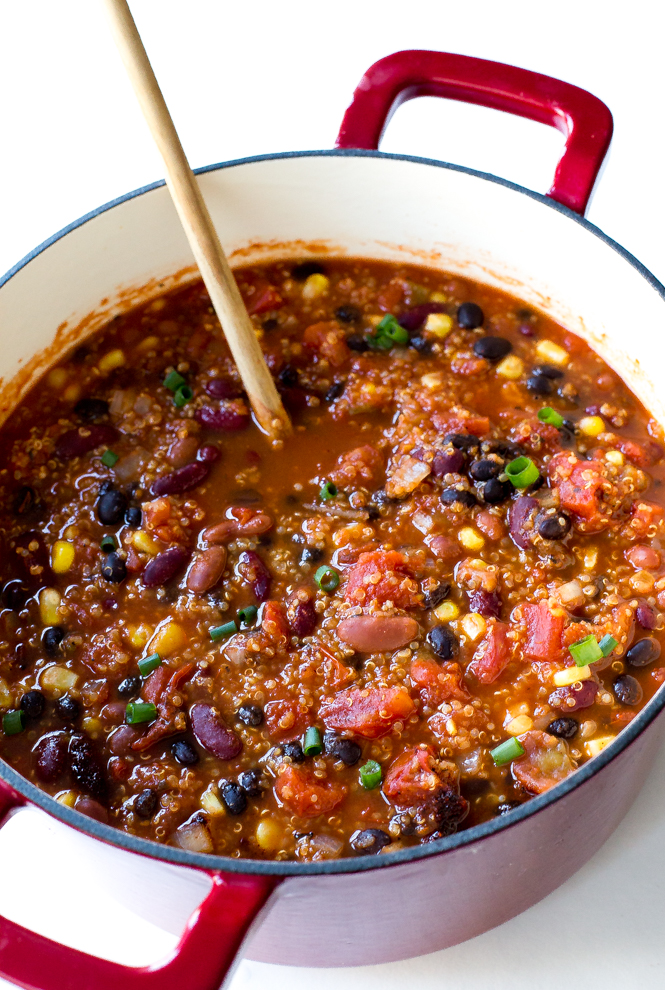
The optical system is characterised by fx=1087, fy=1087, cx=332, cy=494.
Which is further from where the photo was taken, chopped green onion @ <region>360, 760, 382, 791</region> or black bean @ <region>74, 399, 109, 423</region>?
black bean @ <region>74, 399, 109, 423</region>

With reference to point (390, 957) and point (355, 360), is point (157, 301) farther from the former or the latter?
point (390, 957)

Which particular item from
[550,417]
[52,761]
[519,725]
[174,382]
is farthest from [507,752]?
[174,382]

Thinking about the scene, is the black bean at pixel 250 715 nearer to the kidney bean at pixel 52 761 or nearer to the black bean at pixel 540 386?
the kidney bean at pixel 52 761

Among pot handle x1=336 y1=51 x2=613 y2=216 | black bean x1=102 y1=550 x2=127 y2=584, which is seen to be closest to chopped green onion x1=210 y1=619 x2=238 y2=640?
black bean x1=102 y1=550 x2=127 y2=584

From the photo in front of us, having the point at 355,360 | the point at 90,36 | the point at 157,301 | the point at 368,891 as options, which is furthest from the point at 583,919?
the point at 90,36

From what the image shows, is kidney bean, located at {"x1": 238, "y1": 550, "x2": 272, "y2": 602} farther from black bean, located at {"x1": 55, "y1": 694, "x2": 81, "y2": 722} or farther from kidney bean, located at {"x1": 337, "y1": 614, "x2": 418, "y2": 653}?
black bean, located at {"x1": 55, "y1": 694, "x2": 81, "y2": 722}

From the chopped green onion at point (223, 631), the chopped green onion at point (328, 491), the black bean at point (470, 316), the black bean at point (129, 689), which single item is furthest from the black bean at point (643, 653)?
the black bean at point (129, 689)
